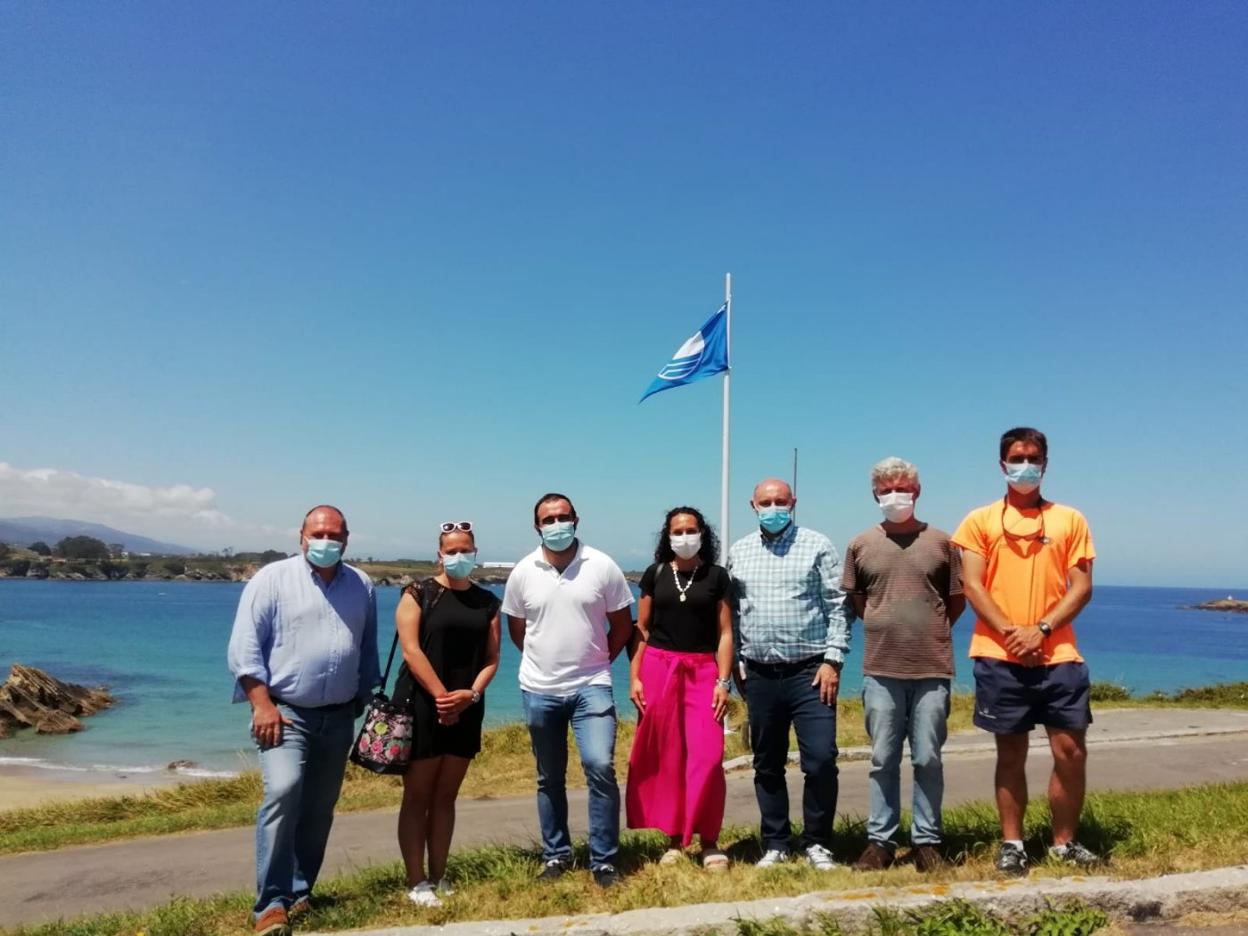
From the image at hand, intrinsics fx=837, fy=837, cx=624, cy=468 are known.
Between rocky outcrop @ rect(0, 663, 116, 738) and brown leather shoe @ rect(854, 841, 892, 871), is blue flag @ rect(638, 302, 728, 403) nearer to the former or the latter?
brown leather shoe @ rect(854, 841, 892, 871)

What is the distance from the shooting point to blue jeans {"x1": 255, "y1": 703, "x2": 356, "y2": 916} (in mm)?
4223

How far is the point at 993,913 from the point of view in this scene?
347 cm

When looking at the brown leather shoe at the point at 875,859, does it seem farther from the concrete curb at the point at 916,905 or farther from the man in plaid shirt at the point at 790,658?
the concrete curb at the point at 916,905

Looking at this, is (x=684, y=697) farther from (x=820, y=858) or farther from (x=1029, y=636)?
(x=1029, y=636)

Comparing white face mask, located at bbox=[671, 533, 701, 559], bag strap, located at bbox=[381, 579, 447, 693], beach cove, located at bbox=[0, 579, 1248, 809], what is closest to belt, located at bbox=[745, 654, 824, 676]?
white face mask, located at bbox=[671, 533, 701, 559]

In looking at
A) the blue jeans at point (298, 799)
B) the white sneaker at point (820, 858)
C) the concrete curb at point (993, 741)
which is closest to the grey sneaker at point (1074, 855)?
the white sneaker at point (820, 858)

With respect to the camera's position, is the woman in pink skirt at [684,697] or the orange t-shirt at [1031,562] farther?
the woman in pink skirt at [684,697]

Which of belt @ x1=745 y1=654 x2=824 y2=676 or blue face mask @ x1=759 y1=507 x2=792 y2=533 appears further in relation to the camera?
blue face mask @ x1=759 y1=507 x2=792 y2=533

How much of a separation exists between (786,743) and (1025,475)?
2040 mm

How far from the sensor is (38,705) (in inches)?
1061

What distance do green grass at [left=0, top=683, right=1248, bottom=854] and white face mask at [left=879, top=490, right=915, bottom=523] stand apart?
543cm

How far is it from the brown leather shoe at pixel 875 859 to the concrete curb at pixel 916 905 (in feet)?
2.94

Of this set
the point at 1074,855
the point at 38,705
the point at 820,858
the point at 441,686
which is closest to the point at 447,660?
the point at 441,686

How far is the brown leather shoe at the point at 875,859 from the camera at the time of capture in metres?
4.50
